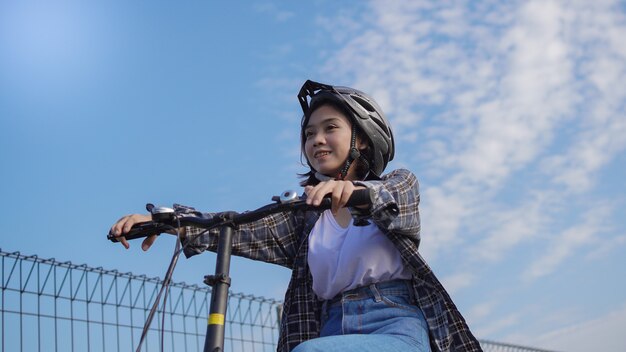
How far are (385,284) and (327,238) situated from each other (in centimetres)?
46

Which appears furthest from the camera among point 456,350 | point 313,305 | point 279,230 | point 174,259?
point 279,230

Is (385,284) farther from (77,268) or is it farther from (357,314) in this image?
(77,268)

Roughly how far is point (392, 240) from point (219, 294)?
1.39 meters

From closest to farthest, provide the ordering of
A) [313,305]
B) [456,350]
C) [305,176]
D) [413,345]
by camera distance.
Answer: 1. [413,345]
2. [456,350]
3. [313,305]
4. [305,176]

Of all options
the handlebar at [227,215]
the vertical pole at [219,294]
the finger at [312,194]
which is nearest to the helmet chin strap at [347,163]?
the handlebar at [227,215]

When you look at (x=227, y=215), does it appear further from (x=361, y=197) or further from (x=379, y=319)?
(x=379, y=319)

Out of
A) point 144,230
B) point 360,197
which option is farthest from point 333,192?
point 144,230

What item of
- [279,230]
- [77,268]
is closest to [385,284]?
[279,230]

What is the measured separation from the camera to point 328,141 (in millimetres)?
4316

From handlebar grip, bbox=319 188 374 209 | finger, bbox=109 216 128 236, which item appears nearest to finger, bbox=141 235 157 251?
finger, bbox=109 216 128 236

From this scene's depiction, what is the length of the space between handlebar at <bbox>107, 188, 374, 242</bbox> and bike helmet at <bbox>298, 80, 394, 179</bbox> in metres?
1.32

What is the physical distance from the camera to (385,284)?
3832 millimetres

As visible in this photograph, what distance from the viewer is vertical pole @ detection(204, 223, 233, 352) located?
102 inches

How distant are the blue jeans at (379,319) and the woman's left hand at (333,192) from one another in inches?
28.4
